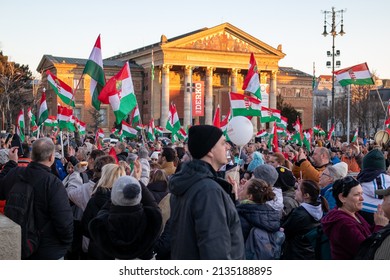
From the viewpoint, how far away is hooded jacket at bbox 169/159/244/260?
332 cm

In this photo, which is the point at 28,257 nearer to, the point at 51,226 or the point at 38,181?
the point at 51,226

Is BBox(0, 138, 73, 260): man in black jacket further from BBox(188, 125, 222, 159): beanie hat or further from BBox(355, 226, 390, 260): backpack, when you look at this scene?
BBox(355, 226, 390, 260): backpack

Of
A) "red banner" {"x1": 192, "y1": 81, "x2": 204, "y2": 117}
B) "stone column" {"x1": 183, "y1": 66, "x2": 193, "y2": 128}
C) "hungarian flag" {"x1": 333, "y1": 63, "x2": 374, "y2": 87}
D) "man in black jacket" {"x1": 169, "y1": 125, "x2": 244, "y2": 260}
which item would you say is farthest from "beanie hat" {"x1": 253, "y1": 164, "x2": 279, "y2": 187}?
"red banner" {"x1": 192, "y1": 81, "x2": 204, "y2": 117}

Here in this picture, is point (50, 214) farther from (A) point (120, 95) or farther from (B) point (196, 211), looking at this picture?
(A) point (120, 95)

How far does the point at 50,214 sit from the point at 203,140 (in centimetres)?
201

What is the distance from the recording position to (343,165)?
7.27m

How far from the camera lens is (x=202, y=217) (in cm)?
336

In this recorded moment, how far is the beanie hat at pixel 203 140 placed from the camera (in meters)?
3.69

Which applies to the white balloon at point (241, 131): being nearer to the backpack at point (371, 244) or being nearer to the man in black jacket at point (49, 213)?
the man in black jacket at point (49, 213)

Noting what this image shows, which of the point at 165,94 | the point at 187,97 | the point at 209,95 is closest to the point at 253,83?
the point at 165,94

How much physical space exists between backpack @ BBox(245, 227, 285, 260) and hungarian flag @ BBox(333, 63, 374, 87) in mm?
15947

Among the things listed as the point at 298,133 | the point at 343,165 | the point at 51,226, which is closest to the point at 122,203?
the point at 51,226
